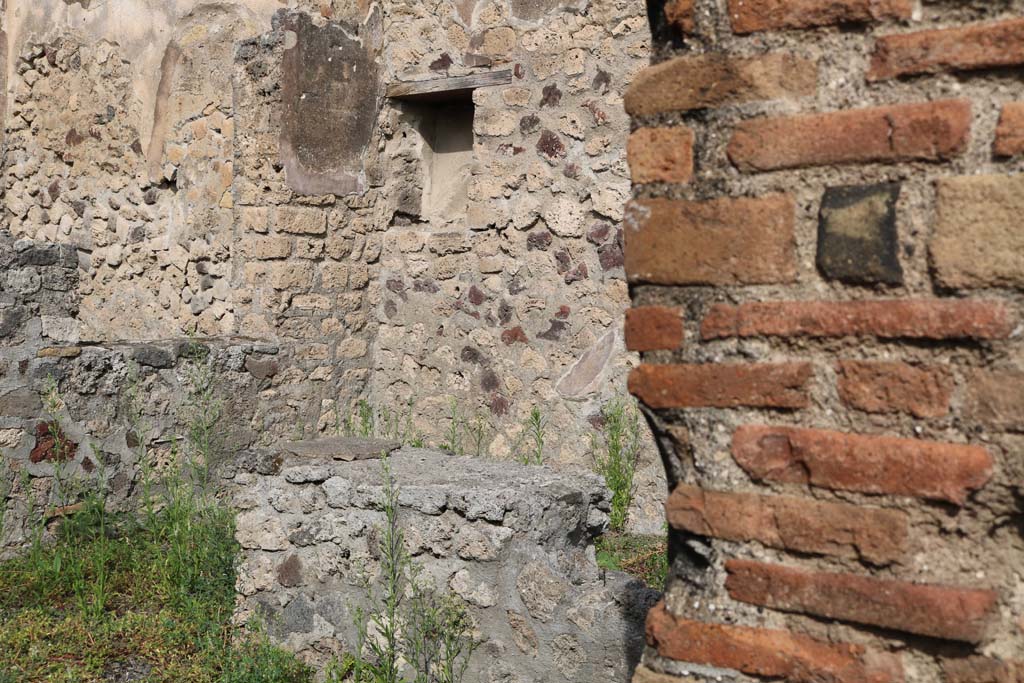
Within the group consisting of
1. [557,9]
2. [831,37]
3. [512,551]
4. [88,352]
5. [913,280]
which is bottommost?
[512,551]

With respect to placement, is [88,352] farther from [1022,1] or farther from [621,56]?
[1022,1]

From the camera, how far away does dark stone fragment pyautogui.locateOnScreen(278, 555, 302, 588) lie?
353 centimetres

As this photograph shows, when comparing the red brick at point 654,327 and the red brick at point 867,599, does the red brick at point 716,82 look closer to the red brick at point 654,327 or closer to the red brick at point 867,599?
the red brick at point 654,327

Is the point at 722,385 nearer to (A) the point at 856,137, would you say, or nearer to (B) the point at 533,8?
(A) the point at 856,137

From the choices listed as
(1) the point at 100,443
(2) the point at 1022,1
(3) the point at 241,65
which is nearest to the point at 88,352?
(1) the point at 100,443

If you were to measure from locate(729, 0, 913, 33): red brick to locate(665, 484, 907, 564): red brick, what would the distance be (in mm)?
656

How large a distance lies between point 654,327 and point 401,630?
1921mm

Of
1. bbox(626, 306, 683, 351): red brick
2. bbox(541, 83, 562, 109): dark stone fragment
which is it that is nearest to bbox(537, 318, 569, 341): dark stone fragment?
bbox(541, 83, 562, 109): dark stone fragment

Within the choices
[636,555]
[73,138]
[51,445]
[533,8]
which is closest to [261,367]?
[51,445]

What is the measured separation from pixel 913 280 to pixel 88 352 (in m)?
4.13

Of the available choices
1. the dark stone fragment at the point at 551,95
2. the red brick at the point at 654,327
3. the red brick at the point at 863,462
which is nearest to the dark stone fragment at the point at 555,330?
the dark stone fragment at the point at 551,95

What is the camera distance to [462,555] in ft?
10.6

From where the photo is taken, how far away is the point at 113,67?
6547 millimetres

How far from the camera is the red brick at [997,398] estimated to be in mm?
1400
